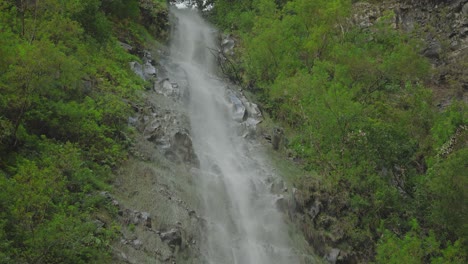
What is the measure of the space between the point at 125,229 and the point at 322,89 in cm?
1462

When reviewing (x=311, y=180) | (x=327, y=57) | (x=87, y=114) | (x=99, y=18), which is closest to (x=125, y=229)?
(x=87, y=114)

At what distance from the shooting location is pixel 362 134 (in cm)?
2142

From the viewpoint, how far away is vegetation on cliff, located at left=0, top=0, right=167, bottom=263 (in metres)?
10.1

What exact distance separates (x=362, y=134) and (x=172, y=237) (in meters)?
11.2

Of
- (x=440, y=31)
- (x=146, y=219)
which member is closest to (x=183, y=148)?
(x=146, y=219)

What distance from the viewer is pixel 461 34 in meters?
33.3

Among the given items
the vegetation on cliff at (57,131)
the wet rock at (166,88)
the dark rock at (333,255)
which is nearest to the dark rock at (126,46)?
the vegetation on cliff at (57,131)

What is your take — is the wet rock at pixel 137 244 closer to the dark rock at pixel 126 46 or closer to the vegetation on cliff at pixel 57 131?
the vegetation on cliff at pixel 57 131

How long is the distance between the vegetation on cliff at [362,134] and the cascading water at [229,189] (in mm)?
1986

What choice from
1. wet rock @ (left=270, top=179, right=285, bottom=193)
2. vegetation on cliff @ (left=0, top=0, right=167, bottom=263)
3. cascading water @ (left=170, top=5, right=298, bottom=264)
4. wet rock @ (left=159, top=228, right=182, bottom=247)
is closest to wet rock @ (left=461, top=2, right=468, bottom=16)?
cascading water @ (left=170, top=5, right=298, bottom=264)

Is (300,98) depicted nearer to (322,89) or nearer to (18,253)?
(322,89)

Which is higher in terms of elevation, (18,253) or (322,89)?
(322,89)

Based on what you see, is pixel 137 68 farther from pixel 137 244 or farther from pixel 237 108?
pixel 137 244

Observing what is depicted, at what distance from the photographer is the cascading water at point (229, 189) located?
647 inches
